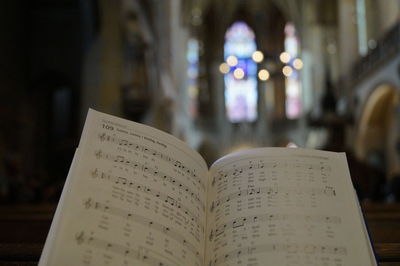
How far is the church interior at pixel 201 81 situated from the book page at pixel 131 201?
0.37 m

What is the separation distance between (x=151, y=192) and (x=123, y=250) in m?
0.19

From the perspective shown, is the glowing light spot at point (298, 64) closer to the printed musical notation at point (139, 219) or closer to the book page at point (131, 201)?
the book page at point (131, 201)

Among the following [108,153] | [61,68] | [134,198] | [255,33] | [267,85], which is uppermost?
[255,33]

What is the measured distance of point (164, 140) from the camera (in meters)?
1.31

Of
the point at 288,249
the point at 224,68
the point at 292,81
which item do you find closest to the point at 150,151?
the point at 288,249

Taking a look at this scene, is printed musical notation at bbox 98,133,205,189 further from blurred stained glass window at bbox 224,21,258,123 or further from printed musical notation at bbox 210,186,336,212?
blurred stained glass window at bbox 224,21,258,123

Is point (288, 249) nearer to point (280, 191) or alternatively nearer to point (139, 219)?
point (280, 191)

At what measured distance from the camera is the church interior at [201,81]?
700 centimetres

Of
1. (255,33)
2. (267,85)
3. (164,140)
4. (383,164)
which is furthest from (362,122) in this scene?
(164,140)

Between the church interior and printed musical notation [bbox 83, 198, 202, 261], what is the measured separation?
37 centimetres

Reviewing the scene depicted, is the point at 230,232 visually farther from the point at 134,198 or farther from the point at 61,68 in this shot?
the point at 61,68

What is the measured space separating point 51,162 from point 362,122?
9039 millimetres

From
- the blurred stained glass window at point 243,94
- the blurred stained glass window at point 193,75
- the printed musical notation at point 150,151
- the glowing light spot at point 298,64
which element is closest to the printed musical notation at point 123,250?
the printed musical notation at point 150,151

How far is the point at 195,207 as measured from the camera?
1.23 metres
